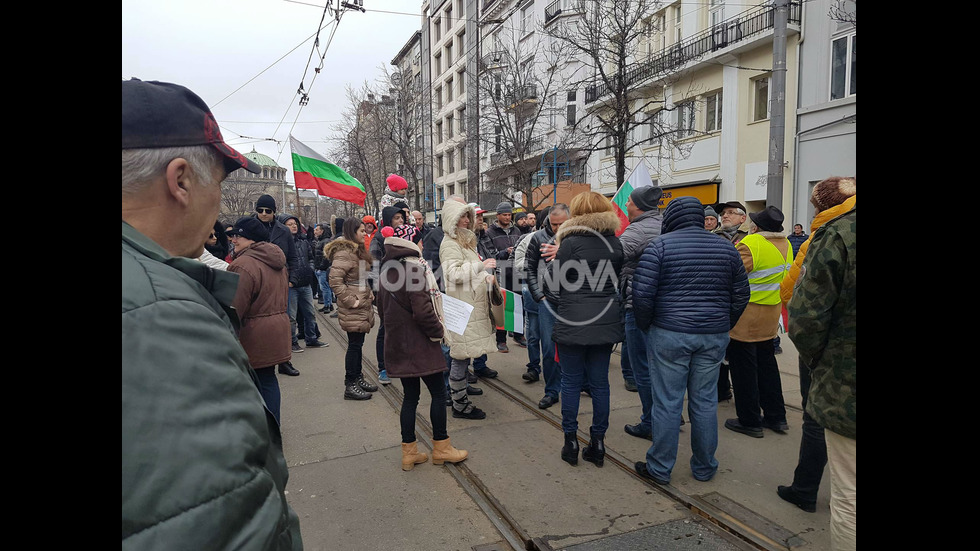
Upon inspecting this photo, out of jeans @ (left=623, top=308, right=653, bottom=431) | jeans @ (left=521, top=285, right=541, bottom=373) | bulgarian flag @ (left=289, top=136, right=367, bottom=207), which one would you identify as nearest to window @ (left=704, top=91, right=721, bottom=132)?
bulgarian flag @ (left=289, top=136, right=367, bottom=207)

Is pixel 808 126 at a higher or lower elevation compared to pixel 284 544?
higher

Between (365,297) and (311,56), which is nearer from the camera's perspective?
(365,297)

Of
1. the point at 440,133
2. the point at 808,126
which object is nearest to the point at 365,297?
the point at 808,126

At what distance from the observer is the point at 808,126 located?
17.1m

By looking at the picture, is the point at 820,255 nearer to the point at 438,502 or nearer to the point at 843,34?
the point at 438,502

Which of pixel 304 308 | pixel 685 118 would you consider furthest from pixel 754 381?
pixel 685 118

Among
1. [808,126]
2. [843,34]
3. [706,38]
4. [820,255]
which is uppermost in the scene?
[706,38]

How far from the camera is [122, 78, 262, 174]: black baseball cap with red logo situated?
1.05 m

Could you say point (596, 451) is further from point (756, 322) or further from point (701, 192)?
point (701, 192)

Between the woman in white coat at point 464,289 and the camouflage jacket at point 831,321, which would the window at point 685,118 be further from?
the camouflage jacket at point 831,321

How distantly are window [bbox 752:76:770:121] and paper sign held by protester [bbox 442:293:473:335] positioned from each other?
17838 millimetres

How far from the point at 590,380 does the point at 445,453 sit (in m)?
1.34

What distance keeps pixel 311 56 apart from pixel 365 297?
7641 millimetres
